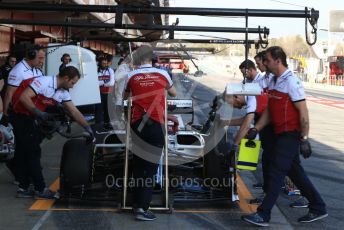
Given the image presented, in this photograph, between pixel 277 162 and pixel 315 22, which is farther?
pixel 315 22

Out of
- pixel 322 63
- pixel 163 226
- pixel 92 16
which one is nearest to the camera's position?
pixel 163 226

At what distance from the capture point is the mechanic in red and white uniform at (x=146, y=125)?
6.03m

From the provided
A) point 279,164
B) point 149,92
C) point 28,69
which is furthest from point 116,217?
point 28,69

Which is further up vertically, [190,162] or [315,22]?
[315,22]

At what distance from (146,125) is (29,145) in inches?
68.0

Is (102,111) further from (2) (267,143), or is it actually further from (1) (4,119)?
(2) (267,143)

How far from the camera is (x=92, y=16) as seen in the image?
15.8 m

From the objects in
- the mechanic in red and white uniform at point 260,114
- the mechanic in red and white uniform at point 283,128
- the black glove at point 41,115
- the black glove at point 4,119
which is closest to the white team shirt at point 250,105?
the mechanic in red and white uniform at point 260,114

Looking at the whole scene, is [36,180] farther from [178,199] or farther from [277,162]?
[277,162]

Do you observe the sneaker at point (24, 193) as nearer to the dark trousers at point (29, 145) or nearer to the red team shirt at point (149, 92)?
the dark trousers at point (29, 145)

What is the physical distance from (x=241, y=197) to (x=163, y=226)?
1.73 metres

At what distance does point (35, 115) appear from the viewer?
6.53 m

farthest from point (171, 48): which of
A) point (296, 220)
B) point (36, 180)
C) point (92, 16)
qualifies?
point (92, 16)

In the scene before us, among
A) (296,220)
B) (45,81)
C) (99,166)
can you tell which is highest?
(45,81)
